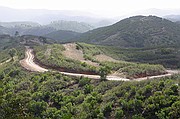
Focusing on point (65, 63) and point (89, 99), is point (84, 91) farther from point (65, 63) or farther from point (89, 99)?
point (65, 63)

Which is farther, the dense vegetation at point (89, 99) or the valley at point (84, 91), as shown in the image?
the valley at point (84, 91)

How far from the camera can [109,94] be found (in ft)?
121

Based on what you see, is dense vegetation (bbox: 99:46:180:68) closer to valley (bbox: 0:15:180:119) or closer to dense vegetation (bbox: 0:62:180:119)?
valley (bbox: 0:15:180:119)

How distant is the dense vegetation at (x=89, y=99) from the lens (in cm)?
2986

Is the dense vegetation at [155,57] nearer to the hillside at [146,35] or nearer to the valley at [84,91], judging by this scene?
the valley at [84,91]

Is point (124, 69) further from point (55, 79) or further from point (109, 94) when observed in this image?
point (109, 94)

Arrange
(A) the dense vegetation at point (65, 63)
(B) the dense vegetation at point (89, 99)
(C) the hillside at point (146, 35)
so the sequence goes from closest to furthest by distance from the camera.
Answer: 1. (B) the dense vegetation at point (89, 99)
2. (A) the dense vegetation at point (65, 63)
3. (C) the hillside at point (146, 35)

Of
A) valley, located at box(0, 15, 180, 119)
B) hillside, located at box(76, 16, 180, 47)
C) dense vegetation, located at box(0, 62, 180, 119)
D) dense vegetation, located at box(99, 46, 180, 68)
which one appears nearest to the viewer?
dense vegetation, located at box(0, 62, 180, 119)

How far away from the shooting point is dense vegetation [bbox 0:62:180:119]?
29.9m

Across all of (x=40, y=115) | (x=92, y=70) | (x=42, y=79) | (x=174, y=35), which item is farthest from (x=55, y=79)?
(x=174, y=35)

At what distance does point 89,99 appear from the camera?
1427 inches

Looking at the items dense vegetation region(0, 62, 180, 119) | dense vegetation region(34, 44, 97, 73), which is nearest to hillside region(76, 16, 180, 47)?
dense vegetation region(34, 44, 97, 73)

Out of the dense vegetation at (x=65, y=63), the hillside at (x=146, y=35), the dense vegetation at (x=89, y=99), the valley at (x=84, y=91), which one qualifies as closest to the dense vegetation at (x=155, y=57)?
the valley at (x=84, y=91)

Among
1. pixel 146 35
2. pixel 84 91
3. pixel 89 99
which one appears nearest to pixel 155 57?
pixel 84 91
